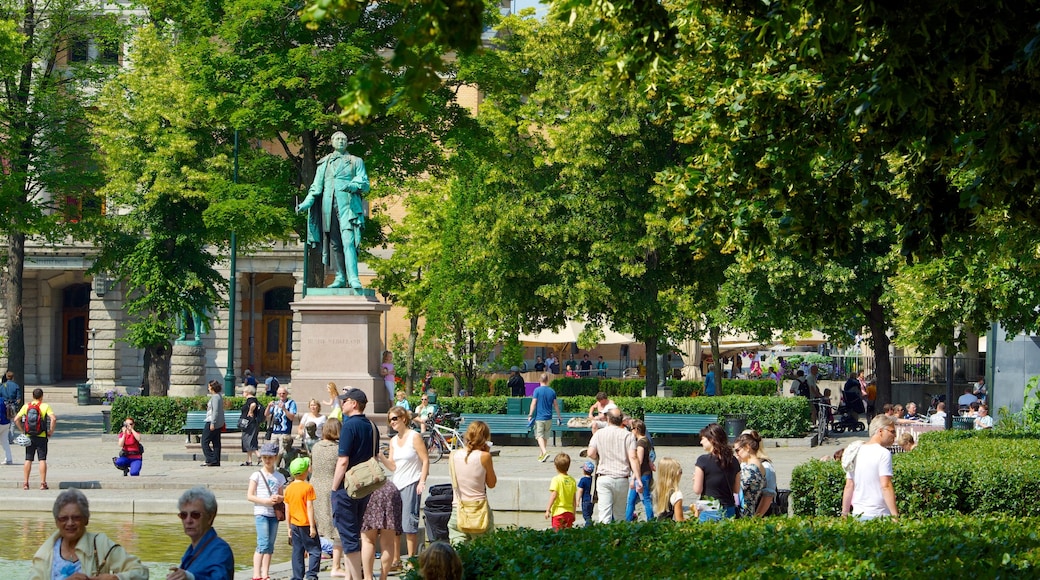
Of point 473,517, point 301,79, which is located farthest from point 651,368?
point 473,517

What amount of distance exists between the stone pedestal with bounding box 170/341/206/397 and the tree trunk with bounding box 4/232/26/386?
176 inches

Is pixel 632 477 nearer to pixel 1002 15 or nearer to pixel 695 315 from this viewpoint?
pixel 1002 15

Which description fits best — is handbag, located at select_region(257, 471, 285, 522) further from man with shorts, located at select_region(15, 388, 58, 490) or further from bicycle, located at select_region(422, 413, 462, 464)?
bicycle, located at select_region(422, 413, 462, 464)

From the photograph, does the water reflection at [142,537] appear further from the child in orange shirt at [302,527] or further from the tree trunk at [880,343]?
the tree trunk at [880,343]

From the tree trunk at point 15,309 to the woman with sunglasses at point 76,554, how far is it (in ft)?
112

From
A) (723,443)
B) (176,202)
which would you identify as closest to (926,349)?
(723,443)

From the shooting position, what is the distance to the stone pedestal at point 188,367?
42375 millimetres

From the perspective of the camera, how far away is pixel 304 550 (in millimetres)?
12203

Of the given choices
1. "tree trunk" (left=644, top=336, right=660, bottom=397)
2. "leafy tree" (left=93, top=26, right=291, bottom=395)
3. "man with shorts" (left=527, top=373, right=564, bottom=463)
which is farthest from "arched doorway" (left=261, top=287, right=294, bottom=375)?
"man with shorts" (left=527, top=373, right=564, bottom=463)

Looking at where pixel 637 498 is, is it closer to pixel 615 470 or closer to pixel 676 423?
pixel 615 470

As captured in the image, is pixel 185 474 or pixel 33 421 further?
pixel 185 474

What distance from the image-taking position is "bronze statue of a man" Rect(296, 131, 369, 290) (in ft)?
83.3

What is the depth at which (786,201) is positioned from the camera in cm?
1104

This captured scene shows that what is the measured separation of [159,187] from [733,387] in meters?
20.2
